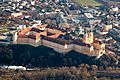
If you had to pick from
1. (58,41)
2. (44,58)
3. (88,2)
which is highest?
(58,41)

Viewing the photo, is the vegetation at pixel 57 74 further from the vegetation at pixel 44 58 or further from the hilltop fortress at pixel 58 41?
the hilltop fortress at pixel 58 41

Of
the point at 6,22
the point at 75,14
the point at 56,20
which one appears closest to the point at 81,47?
the point at 6,22

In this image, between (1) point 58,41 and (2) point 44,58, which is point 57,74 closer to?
(2) point 44,58

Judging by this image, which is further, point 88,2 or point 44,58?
point 88,2

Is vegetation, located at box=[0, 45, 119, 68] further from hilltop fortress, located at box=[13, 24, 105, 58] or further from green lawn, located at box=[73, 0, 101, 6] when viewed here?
green lawn, located at box=[73, 0, 101, 6]

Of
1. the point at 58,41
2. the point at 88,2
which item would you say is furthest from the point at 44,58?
the point at 88,2

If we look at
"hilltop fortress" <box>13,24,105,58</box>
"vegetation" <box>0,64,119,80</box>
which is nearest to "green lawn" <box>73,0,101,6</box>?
"hilltop fortress" <box>13,24,105,58</box>

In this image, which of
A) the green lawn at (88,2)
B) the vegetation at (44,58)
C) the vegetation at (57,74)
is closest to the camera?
the vegetation at (57,74)

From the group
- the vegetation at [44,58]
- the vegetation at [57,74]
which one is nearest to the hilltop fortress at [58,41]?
the vegetation at [44,58]
